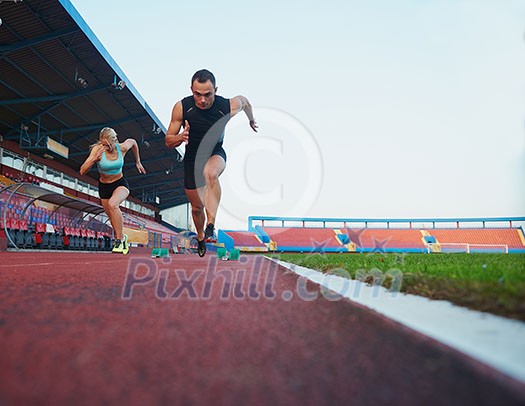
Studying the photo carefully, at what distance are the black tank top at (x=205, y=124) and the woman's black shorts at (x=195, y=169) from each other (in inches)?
1.6

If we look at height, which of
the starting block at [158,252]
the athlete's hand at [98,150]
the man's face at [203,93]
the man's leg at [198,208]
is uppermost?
the man's face at [203,93]

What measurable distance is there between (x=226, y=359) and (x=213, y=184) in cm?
392

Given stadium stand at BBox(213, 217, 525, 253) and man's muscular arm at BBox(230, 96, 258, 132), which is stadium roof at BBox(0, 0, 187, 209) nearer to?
man's muscular arm at BBox(230, 96, 258, 132)

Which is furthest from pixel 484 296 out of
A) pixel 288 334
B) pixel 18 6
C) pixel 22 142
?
pixel 22 142

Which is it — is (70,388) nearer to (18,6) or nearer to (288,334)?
(288,334)

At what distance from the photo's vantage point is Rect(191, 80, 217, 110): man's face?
447cm

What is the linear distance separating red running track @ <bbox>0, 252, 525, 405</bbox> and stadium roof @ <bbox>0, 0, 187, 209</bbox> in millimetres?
13433

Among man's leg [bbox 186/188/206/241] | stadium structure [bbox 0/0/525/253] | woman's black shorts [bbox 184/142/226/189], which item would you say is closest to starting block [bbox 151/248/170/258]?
stadium structure [bbox 0/0/525/253]

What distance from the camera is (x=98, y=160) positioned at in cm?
677

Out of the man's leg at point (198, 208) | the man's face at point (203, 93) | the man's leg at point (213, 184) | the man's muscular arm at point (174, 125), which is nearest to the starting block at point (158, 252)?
the man's leg at point (198, 208)

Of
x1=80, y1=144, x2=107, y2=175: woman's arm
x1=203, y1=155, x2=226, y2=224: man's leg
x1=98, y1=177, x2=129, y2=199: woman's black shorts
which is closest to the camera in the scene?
x1=203, y1=155, x2=226, y2=224: man's leg

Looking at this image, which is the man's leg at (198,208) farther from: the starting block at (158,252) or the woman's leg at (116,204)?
the starting block at (158,252)

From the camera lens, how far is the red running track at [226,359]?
767mm

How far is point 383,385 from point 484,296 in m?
0.83
